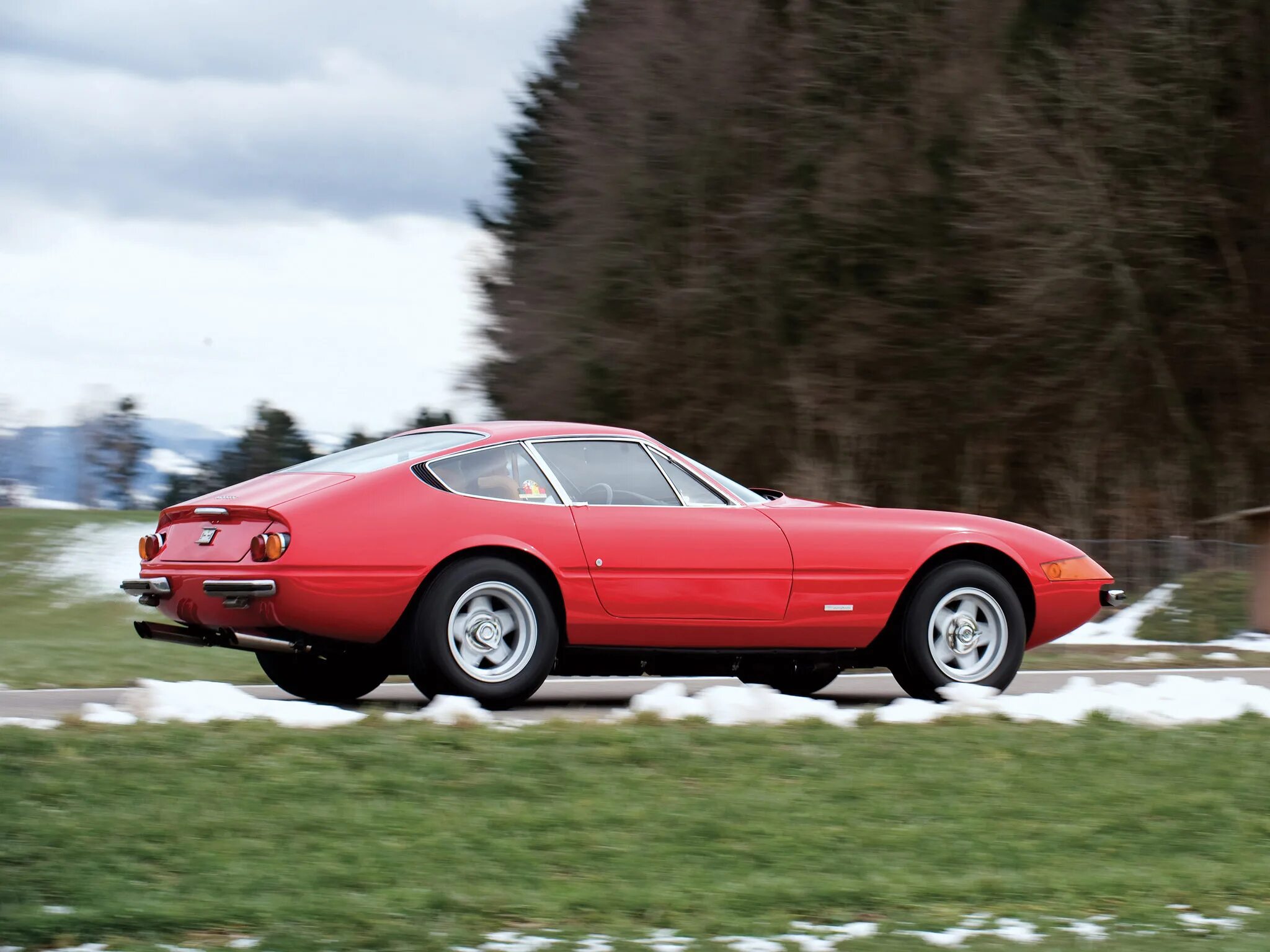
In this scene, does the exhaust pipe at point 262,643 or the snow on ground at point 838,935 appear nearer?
the snow on ground at point 838,935

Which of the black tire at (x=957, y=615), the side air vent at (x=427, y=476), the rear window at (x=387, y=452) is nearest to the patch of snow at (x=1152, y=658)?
the black tire at (x=957, y=615)

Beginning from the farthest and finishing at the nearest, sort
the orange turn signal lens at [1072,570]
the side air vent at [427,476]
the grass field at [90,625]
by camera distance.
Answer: the grass field at [90,625]
the orange turn signal lens at [1072,570]
the side air vent at [427,476]

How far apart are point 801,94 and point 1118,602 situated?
12.7 metres

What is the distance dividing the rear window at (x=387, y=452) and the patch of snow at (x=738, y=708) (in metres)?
1.59

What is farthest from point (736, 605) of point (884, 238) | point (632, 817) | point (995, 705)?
point (884, 238)

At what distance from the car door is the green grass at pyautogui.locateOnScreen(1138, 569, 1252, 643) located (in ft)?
27.4

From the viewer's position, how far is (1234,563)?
1686 cm

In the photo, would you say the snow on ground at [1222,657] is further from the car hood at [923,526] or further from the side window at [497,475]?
the side window at [497,475]

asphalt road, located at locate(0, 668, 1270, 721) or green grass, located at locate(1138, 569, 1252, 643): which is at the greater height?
green grass, located at locate(1138, 569, 1252, 643)

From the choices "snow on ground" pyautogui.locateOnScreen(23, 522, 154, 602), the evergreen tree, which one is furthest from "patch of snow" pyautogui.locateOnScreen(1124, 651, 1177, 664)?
"snow on ground" pyautogui.locateOnScreen(23, 522, 154, 602)

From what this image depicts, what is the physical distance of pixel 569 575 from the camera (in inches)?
297

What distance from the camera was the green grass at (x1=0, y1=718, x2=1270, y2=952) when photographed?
14.0ft

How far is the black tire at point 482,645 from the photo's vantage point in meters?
7.23

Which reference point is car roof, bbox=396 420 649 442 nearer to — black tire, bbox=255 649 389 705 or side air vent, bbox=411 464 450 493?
side air vent, bbox=411 464 450 493
